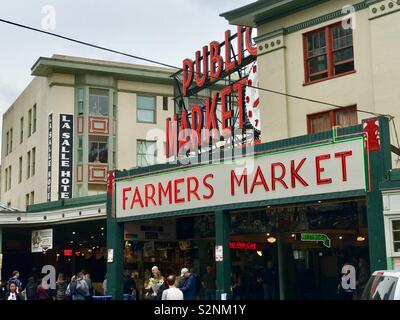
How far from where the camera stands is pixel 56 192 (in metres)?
41.6

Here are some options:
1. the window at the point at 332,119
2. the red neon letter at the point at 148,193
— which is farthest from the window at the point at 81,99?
the window at the point at 332,119

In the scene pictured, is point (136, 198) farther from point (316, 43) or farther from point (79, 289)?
point (316, 43)

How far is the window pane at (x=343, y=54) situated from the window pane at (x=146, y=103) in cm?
2552

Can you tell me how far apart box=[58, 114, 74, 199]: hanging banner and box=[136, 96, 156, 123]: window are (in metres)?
6.85

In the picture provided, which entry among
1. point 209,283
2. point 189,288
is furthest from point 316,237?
point 189,288

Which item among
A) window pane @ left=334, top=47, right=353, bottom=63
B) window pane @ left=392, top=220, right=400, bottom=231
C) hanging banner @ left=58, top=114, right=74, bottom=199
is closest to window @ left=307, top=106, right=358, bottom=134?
window pane @ left=334, top=47, right=353, bottom=63

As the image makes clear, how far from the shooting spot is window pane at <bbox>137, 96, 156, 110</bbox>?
47675 mm

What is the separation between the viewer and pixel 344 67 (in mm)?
23578

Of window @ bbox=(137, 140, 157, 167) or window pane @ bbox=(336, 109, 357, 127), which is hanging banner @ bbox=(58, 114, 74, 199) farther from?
window pane @ bbox=(336, 109, 357, 127)

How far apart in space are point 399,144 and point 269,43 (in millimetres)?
7350

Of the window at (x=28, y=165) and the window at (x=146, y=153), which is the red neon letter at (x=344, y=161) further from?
the window at (x=28, y=165)

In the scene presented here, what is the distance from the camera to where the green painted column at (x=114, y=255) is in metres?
26.3

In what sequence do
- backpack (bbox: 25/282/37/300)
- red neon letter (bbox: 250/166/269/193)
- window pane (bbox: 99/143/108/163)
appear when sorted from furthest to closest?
window pane (bbox: 99/143/108/163) < backpack (bbox: 25/282/37/300) < red neon letter (bbox: 250/166/269/193)
